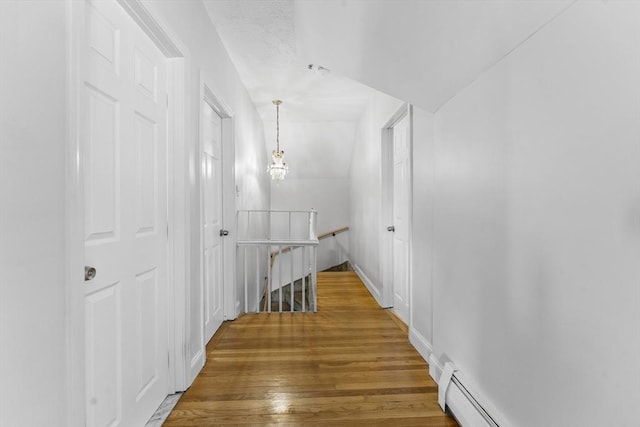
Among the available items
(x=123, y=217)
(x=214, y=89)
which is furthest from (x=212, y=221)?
(x=123, y=217)

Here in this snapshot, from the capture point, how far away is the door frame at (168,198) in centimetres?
102

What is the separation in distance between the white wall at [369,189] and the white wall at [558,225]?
1718 mm

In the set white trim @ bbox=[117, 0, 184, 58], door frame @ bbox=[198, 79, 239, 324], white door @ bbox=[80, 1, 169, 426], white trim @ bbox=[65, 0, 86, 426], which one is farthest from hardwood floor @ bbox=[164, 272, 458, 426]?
white trim @ bbox=[117, 0, 184, 58]

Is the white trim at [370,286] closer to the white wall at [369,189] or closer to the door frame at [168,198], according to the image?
the white wall at [369,189]

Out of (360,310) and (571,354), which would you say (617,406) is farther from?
(360,310)

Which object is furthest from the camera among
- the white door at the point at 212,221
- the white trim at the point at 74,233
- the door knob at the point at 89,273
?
the white door at the point at 212,221

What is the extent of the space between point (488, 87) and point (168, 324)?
6.66 feet

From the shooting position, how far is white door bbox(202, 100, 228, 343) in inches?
107

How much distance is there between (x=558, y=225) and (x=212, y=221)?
2474 millimetres

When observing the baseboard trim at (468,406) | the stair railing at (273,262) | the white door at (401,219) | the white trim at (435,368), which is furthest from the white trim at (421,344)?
the stair railing at (273,262)

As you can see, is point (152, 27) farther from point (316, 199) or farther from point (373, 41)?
point (316, 199)

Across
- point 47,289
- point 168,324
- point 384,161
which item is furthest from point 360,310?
point 47,289

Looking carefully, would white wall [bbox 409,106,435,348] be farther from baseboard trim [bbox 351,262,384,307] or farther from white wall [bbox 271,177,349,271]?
white wall [bbox 271,177,349,271]

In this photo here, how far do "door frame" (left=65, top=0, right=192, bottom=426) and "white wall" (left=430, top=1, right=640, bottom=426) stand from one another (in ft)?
4.93
